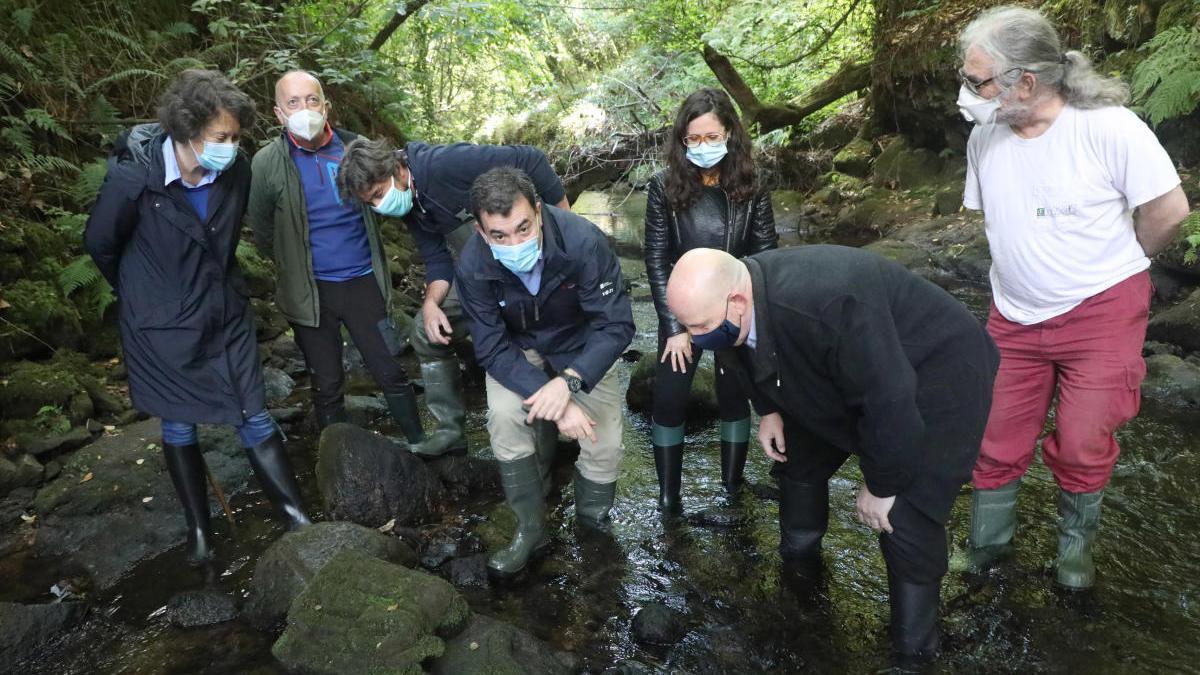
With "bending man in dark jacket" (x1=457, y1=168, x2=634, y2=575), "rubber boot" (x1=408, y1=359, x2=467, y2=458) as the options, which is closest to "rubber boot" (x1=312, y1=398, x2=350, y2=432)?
"rubber boot" (x1=408, y1=359, x2=467, y2=458)

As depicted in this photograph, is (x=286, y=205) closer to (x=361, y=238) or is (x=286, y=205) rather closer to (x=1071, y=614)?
(x=361, y=238)

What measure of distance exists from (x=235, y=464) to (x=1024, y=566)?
4.85m

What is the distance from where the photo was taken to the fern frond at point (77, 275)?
5.98 meters

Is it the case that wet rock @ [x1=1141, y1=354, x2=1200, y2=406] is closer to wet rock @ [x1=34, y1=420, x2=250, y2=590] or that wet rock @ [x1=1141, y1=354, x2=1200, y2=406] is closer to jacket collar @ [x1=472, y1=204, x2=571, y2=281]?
jacket collar @ [x1=472, y1=204, x2=571, y2=281]

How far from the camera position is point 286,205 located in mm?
4344

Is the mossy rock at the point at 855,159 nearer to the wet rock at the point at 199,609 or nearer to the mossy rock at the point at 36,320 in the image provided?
the mossy rock at the point at 36,320

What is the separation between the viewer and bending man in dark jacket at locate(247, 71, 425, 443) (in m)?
4.31

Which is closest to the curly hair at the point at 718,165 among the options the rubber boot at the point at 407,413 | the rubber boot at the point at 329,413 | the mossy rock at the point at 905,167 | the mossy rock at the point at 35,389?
the rubber boot at the point at 407,413

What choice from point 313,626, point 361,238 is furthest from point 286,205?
point 313,626

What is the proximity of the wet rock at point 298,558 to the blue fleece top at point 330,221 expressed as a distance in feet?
5.07

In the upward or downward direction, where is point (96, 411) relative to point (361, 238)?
downward

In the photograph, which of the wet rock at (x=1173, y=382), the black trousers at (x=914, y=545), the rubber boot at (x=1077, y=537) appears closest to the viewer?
the black trousers at (x=914, y=545)

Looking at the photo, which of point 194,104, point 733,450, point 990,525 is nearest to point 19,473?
point 194,104

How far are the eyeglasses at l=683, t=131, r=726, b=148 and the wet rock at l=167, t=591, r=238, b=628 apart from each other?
3220 mm
